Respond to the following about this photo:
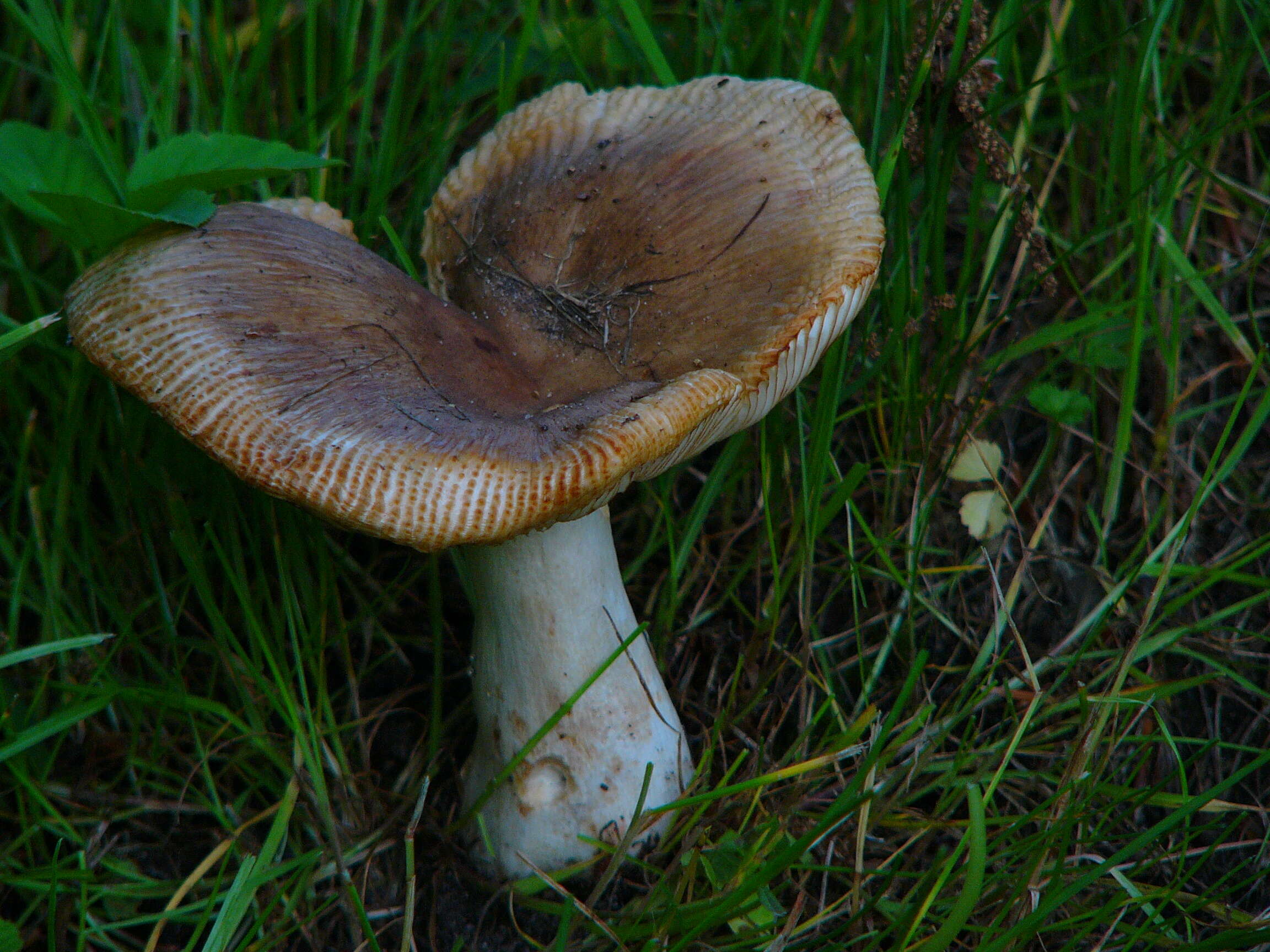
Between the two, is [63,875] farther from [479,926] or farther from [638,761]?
[638,761]

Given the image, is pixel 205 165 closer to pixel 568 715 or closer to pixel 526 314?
pixel 526 314

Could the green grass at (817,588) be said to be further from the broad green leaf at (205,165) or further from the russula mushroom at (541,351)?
the broad green leaf at (205,165)

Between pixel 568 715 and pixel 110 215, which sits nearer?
pixel 110 215

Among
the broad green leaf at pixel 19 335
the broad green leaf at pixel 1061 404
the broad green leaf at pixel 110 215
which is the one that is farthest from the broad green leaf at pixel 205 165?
the broad green leaf at pixel 1061 404

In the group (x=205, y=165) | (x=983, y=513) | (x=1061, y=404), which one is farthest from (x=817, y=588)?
(x=205, y=165)

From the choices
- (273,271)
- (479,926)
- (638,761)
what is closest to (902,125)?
(273,271)

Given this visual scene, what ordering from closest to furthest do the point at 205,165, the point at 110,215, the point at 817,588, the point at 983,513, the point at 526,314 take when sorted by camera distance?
1. the point at 110,215
2. the point at 205,165
3. the point at 526,314
4. the point at 983,513
5. the point at 817,588

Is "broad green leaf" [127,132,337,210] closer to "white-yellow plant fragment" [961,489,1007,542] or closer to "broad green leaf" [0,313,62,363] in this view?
"broad green leaf" [0,313,62,363]
